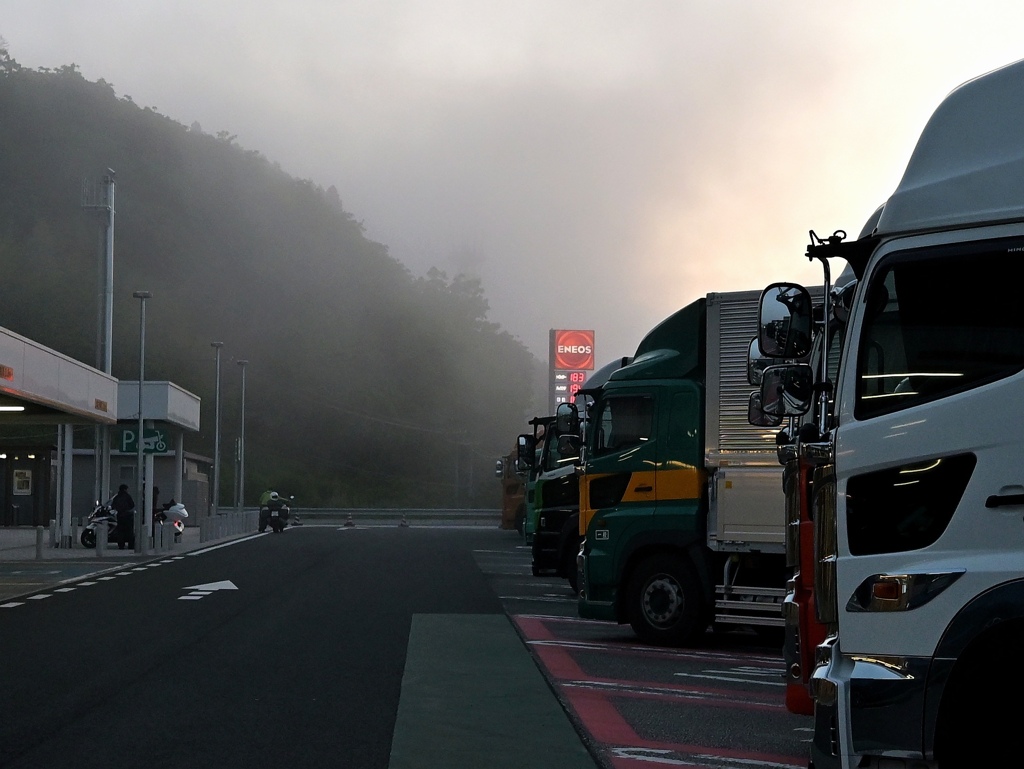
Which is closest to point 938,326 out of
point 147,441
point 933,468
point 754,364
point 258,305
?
point 933,468

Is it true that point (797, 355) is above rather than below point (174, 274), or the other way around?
below

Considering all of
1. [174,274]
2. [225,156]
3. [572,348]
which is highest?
[225,156]

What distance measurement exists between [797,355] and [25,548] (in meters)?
31.7

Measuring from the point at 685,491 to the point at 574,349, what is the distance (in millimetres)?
51185

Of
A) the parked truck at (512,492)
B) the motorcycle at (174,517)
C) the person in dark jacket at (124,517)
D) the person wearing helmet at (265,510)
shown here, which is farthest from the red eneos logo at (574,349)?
the person in dark jacket at (124,517)

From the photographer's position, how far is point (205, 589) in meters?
20.4

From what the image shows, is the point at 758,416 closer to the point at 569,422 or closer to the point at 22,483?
the point at 569,422

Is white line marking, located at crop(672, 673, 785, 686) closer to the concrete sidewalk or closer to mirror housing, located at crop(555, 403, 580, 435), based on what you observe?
mirror housing, located at crop(555, 403, 580, 435)

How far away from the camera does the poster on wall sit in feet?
172

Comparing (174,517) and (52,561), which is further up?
(174,517)

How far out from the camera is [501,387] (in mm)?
131625

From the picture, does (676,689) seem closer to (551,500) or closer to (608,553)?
(608,553)

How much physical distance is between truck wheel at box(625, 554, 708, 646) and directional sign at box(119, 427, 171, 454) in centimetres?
2577

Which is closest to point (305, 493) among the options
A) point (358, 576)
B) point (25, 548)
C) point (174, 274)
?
point (174, 274)
